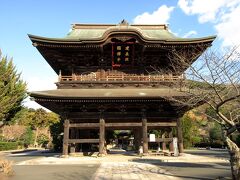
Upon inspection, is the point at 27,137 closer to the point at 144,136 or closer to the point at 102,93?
the point at 102,93

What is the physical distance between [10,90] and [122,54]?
14949 millimetres

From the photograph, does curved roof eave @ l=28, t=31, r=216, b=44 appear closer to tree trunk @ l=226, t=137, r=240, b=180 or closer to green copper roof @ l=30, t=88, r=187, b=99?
green copper roof @ l=30, t=88, r=187, b=99

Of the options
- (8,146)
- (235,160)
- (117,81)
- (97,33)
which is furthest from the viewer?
(8,146)

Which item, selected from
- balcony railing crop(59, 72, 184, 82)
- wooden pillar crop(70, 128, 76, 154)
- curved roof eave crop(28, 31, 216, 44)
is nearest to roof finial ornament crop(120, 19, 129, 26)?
curved roof eave crop(28, 31, 216, 44)

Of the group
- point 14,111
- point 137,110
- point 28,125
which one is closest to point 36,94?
point 137,110

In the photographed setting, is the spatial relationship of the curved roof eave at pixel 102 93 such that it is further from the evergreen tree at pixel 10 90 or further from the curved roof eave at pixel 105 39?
the evergreen tree at pixel 10 90

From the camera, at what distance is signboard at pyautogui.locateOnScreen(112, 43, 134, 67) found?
22.3 meters

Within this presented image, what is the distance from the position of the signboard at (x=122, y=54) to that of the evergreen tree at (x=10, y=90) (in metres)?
13.0

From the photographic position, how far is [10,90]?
29.6 meters

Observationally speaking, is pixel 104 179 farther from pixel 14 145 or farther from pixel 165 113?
pixel 14 145

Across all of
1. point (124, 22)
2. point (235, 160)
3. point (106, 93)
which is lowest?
point (235, 160)

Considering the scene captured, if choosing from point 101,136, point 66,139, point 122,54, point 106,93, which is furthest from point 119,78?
point 66,139

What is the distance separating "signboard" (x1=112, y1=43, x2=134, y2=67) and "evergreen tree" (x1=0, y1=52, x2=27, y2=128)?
12958mm

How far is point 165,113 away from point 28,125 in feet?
168
